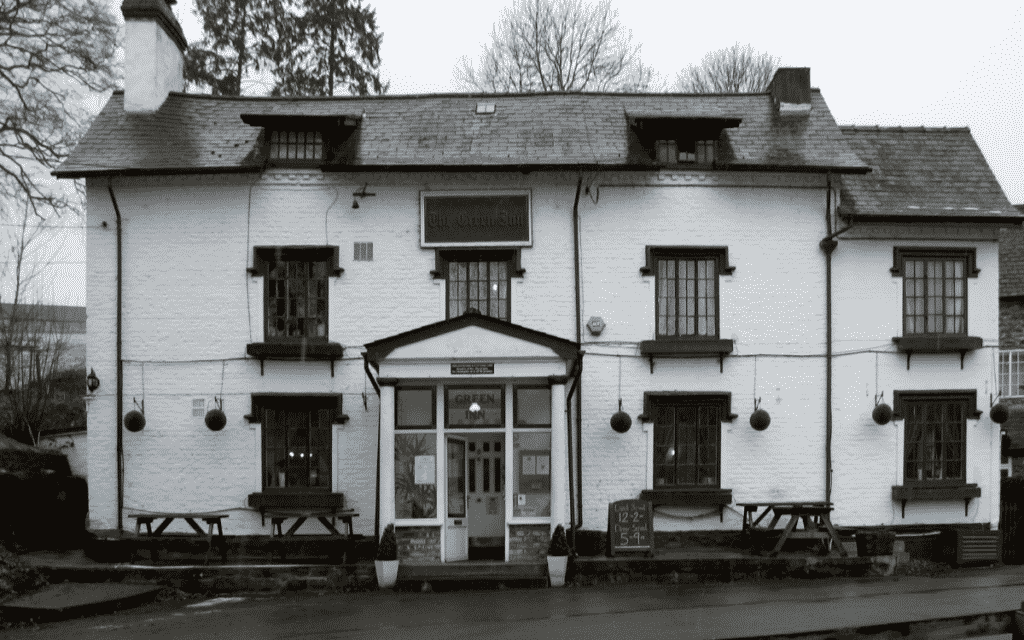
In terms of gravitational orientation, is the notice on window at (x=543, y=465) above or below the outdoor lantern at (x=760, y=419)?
below

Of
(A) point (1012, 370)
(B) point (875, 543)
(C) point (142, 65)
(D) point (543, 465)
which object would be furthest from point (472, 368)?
(A) point (1012, 370)

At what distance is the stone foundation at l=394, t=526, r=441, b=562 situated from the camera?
682 inches

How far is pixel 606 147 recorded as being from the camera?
1947 cm

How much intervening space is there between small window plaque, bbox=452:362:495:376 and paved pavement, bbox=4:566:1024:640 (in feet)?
11.3

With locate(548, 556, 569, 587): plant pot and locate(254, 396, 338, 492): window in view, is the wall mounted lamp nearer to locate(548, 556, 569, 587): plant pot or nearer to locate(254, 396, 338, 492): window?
locate(254, 396, 338, 492): window

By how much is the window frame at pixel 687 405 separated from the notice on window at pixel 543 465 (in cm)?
206

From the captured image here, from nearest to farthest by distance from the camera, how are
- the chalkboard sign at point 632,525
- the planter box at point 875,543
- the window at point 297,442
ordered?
the chalkboard sign at point 632,525 < the planter box at point 875,543 < the window at point 297,442

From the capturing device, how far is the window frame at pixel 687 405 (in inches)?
747

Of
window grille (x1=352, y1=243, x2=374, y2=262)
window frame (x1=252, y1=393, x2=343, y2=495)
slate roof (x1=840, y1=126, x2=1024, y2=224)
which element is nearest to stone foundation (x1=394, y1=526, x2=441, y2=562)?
window frame (x1=252, y1=393, x2=343, y2=495)

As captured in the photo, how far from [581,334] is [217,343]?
6.48 metres

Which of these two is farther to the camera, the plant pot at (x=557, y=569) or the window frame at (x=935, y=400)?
the window frame at (x=935, y=400)

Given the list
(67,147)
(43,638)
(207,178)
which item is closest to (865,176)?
(207,178)

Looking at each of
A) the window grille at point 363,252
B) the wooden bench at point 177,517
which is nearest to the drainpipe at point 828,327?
the window grille at point 363,252

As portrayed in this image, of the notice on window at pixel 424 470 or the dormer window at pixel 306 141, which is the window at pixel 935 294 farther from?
the dormer window at pixel 306 141
